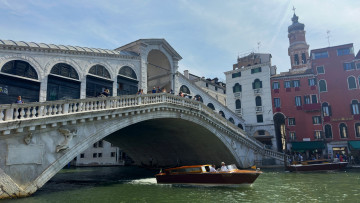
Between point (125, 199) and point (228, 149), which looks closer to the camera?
point (125, 199)

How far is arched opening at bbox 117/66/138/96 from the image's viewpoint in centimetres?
1967

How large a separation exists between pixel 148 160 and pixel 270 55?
22.7 meters

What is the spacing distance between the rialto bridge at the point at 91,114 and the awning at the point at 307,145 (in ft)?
11.3

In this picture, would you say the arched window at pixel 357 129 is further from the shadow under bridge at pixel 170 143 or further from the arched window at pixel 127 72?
the arched window at pixel 127 72

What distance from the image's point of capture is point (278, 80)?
34.2 meters

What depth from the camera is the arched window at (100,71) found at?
17844 millimetres

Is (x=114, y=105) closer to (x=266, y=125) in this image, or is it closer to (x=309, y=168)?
(x=309, y=168)

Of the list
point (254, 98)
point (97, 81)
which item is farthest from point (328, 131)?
point (97, 81)

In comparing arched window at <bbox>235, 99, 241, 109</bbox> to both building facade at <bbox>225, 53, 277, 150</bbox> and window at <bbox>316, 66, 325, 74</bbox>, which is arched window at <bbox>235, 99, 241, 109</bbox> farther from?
window at <bbox>316, 66, 325, 74</bbox>

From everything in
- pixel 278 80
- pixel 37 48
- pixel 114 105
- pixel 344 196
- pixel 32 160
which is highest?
pixel 278 80

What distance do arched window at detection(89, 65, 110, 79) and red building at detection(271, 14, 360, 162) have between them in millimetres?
23082

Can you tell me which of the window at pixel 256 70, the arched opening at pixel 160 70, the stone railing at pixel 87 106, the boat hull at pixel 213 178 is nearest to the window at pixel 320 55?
the window at pixel 256 70

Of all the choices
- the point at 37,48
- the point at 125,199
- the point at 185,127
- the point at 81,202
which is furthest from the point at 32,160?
the point at 185,127

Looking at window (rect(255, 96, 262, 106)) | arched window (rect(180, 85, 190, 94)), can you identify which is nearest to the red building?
window (rect(255, 96, 262, 106))
